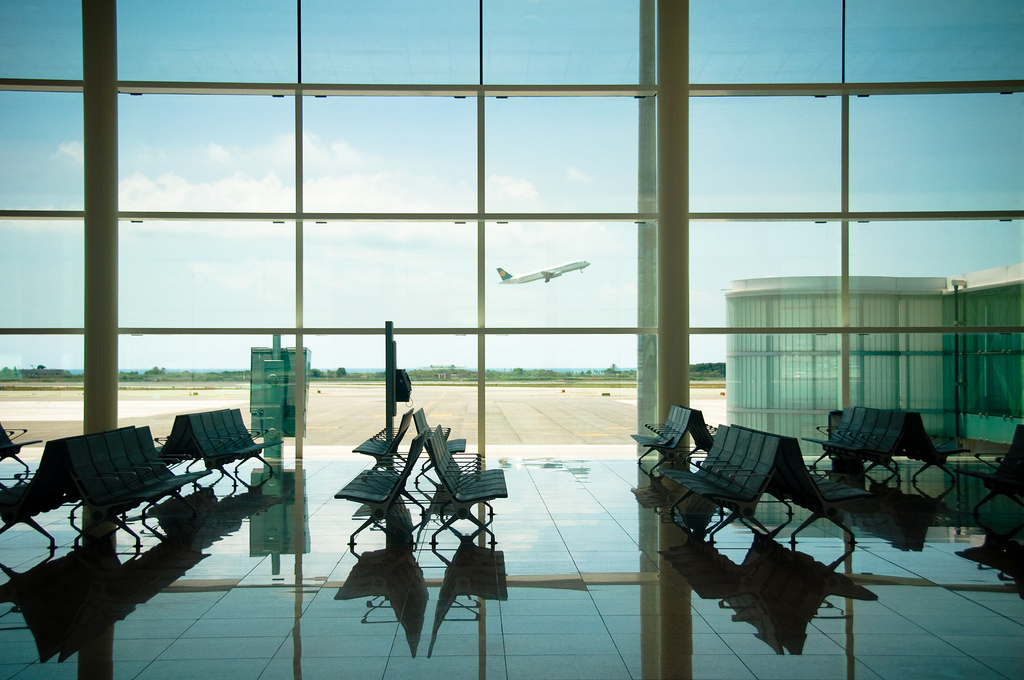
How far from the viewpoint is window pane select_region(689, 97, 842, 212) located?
11.2m

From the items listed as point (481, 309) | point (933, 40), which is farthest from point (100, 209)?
point (933, 40)

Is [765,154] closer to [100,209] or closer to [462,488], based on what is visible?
[462,488]

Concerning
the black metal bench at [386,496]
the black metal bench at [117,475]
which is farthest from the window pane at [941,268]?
the black metal bench at [117,475]

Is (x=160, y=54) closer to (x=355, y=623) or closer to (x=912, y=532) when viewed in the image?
(x=355, y=623)

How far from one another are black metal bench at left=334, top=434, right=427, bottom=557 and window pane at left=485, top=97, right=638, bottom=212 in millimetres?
6008

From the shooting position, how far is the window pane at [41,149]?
10.7m

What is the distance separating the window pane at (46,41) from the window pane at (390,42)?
359cm

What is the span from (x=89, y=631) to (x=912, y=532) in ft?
21.0

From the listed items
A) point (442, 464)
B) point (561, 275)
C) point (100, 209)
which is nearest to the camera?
point (442, 464)

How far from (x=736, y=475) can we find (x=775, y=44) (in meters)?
8.35

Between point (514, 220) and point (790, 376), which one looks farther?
point (790, 376)

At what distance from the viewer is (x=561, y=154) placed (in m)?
11.4

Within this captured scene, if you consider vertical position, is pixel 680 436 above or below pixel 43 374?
below

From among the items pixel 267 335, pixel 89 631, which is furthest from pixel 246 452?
pixel 89 631
